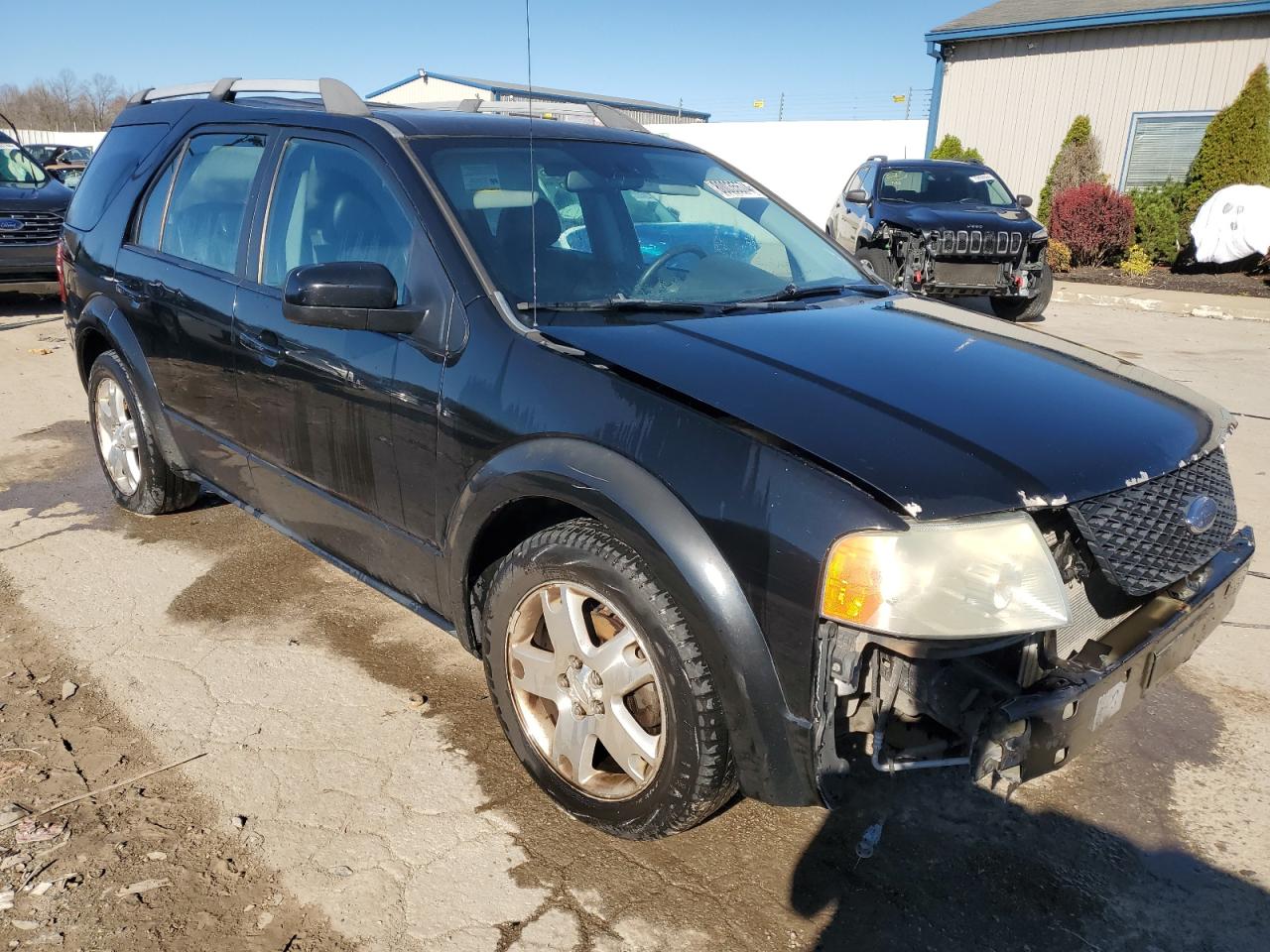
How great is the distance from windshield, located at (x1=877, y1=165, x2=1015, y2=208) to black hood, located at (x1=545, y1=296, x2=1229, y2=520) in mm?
8972

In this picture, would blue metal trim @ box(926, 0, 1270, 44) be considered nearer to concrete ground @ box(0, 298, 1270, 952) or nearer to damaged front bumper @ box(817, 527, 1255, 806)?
concrete ground @ box(0, 298, 1270, 952)

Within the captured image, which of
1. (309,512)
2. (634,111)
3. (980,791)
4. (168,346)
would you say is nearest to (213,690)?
(309,512)

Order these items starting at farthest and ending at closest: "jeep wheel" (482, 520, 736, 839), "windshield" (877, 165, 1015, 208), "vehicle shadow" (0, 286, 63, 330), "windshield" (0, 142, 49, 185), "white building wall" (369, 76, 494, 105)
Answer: "white building wall" (369, 76, 494, 105)
"windshield" (877, 165, 1015, 208)
"windshield" (0, 142, 49, 185)
"vehicle shadow" (0, 286, 63, 330)
"jeep wheel" (482, 520, 736, 839)

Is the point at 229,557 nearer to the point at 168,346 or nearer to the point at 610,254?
the point at 168,346

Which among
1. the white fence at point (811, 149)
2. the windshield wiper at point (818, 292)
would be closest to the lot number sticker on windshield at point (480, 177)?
the windshield wiper at point (818, 292)

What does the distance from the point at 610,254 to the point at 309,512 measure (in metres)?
1.34

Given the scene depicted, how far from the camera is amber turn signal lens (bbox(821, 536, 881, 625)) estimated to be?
6.16ft

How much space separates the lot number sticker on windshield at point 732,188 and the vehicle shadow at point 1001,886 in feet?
7.13

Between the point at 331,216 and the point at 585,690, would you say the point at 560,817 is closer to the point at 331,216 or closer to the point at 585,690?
the point at 585,690

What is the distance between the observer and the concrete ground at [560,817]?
7.34 ft

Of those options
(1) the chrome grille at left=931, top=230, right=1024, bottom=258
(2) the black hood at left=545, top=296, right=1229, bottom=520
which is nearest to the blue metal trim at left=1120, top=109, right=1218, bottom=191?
(1) the chrome grille at left=931, top=230, right=1024, bottom=258

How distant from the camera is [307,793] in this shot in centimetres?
266

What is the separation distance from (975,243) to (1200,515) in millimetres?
8325

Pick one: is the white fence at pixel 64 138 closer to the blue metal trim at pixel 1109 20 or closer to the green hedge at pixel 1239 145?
the blue metal trim at pixel 1109 20
